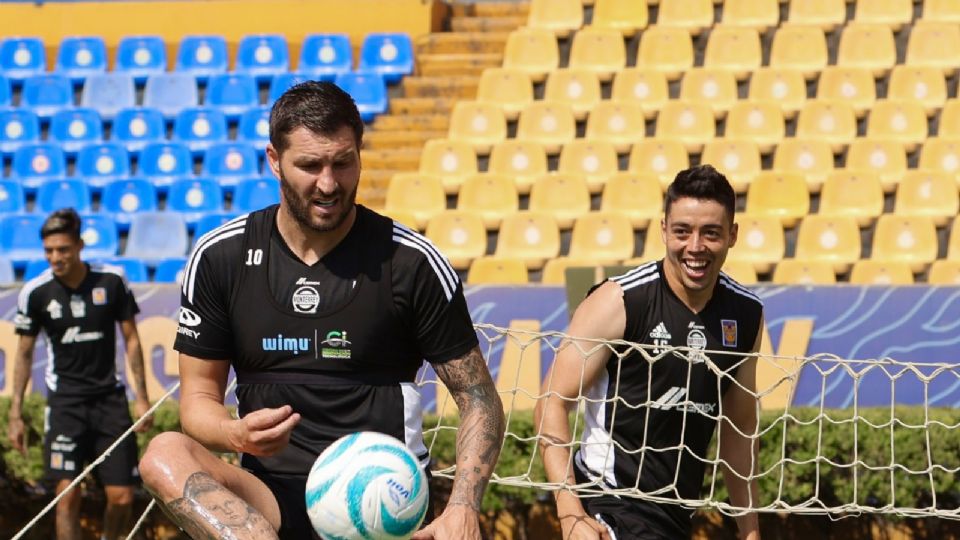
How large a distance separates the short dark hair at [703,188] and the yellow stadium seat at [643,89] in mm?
9592

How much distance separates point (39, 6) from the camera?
18.2 metres

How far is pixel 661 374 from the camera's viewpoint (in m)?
5.07

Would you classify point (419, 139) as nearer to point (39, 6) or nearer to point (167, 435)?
point (39, 6)

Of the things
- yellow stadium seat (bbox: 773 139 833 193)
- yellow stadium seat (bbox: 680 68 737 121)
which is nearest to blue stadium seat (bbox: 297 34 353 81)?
yellow stadium seat (bbox: 680 68 737 121)

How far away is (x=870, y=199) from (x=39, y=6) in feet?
35.6

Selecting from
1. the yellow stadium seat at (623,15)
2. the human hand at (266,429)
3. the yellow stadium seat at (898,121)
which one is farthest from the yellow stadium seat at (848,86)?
the human hand at (266,429)

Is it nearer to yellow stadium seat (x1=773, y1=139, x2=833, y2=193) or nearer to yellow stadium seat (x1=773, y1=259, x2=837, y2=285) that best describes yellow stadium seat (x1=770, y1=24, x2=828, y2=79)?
yellow stadium seat (x1=773, y1=139, x2=833, y2=193)

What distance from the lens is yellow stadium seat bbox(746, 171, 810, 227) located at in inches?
514

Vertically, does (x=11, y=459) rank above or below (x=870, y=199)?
below

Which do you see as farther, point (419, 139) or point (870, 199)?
point (419, 139)

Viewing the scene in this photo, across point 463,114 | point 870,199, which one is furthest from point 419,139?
point 870,199

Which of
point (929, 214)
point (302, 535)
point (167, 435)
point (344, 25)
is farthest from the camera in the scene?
point (344, 25)

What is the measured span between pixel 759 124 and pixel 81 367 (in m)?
7.48

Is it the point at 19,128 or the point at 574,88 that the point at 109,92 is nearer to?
the point at 19,128
